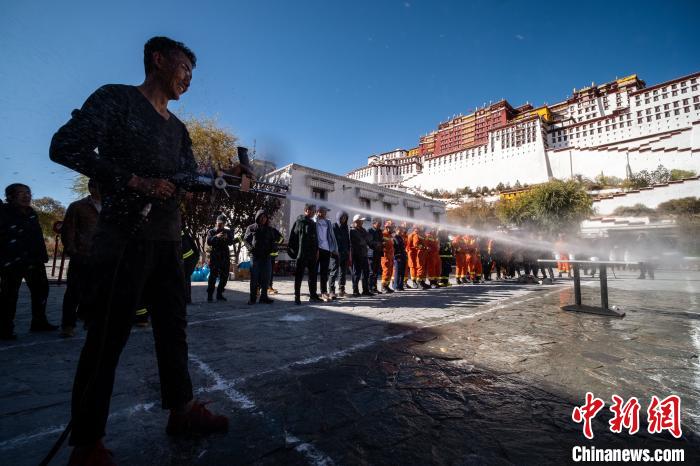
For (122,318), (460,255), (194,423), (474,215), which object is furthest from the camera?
(474,215)

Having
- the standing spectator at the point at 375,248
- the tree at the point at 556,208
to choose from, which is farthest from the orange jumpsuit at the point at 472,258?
the tree at the point at 556,208

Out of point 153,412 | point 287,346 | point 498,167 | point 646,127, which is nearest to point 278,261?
point 287,346

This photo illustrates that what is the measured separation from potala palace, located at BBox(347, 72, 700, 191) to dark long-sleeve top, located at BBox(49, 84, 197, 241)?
63.8 meters

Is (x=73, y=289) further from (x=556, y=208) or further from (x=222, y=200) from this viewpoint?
(x=556, y=208)

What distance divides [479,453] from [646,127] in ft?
274

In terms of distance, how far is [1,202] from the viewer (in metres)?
4.07

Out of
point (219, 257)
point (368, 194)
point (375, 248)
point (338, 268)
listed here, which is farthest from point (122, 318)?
point (368, 194)

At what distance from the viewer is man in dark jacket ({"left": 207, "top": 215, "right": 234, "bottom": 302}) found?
698 cm

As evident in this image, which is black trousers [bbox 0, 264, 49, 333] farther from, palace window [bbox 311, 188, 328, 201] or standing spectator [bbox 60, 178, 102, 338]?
palace window [bbox 311, 188, 328, 201]

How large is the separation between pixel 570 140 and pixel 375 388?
87596 millimetres

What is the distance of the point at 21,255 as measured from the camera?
402 cm

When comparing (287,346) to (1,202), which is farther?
(1,202)

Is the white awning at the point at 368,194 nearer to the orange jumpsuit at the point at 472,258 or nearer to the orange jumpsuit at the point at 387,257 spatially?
the orange jumpsuit at the point at 472,258

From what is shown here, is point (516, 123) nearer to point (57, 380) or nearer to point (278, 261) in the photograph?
point (278, 261)
